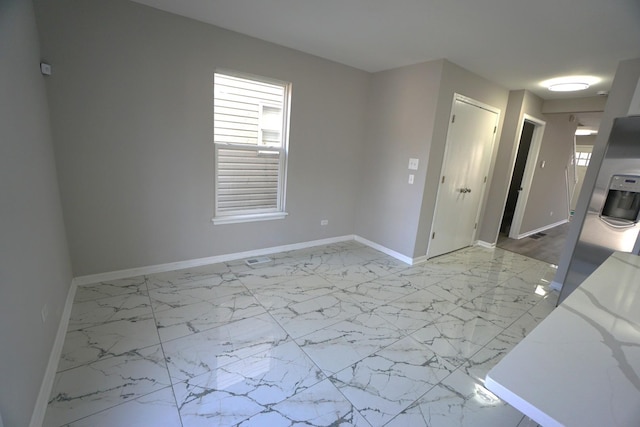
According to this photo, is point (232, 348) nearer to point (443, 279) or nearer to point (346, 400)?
point (346, 400)

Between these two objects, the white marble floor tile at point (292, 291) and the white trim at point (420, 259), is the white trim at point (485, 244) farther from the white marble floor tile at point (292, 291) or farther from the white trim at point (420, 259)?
the white marble floor tile at point (292, 291)

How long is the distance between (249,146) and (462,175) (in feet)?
9.66

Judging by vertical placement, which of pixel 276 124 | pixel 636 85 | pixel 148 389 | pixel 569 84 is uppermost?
pixel 569 84

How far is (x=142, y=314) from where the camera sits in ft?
7.61

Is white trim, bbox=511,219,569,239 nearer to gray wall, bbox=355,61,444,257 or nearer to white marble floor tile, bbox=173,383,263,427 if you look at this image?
gray wall, bbox=355,61,444,257

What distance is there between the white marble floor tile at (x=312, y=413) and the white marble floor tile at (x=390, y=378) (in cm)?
6

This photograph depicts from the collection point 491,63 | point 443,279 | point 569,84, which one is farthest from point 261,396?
point 569,84

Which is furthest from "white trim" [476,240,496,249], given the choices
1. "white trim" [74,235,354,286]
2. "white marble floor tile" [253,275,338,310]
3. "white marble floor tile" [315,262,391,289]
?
"white marble floor tile" [253,275,338,310]

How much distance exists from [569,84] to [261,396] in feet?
15.5

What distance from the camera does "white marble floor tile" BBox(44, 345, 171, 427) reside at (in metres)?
1.50

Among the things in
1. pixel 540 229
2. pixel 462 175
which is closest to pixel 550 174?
pixel 540 229

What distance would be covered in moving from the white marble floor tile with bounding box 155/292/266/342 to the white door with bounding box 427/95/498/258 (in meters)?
2.62

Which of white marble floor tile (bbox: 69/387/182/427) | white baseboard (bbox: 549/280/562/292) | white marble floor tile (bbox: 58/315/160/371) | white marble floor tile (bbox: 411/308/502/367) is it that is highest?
white baseboard (bbox: 549/280/562/292)

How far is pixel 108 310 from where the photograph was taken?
7.65 ft
